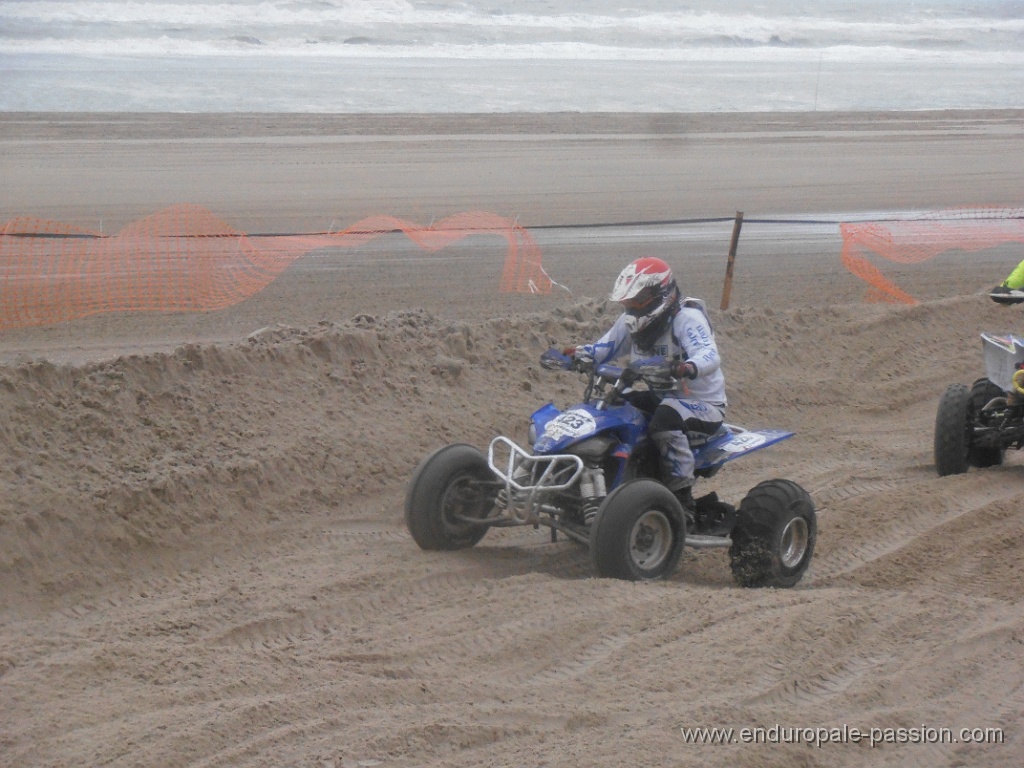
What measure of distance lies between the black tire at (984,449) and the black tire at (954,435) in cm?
14

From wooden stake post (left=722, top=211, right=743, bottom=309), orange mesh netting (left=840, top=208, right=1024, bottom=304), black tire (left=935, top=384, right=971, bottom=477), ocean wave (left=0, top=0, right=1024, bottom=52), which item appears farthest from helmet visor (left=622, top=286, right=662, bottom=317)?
ocean wave (left=0, top=0, right=1024, bottom=52)

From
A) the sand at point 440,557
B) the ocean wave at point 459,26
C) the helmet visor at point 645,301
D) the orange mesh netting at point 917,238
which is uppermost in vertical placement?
the ocean wave at point 459,26

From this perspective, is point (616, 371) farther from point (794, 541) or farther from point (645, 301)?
point (794, 541)

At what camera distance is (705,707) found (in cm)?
454

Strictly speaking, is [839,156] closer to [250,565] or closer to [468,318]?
[468,318]

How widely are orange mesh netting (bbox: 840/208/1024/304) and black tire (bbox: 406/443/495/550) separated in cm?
886

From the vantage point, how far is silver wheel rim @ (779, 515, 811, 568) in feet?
21.6

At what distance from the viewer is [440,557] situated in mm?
6629

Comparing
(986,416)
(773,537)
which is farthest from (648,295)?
(986,416)

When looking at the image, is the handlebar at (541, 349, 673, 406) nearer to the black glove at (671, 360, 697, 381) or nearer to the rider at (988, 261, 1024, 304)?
the black glove at (671, 360, 697, 381)

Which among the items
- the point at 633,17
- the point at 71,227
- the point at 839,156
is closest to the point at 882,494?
the point at 71,227

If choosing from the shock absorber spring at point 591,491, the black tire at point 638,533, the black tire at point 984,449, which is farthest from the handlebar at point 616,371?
→ the black tire at point 984,449

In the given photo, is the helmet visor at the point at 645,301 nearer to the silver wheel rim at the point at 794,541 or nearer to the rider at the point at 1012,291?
the silver wheel rim at the point at 794,541

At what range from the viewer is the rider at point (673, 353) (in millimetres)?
6516
